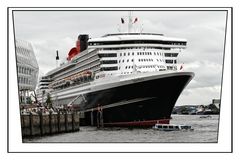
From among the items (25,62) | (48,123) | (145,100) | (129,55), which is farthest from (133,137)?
(129,55)

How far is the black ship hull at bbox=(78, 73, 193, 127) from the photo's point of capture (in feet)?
135

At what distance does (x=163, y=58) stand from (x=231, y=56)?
24.7 metres

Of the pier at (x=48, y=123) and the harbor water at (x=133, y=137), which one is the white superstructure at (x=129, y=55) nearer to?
the pier at (x=48, y=123)

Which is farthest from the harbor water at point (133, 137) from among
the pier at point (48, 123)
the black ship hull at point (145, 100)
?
the black ship hull at point (145, 100)

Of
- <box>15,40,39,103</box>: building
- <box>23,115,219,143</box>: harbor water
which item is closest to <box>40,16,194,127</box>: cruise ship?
<box>23,115,219,143</box>: harbor water

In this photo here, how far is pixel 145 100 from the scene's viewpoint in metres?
41.1

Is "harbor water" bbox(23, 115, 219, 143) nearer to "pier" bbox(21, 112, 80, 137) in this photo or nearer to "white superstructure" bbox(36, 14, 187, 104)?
"pier" bbox(21, 112, 80, 137)

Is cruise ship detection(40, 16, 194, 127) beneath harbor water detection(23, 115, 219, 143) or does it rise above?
above

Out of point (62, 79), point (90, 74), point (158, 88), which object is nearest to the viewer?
point (158, 88)

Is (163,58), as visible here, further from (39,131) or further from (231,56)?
(231,56)

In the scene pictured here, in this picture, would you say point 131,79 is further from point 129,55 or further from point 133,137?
point 133,137

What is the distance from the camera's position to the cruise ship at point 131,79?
41.1 meters

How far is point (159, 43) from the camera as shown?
42.8 metres
